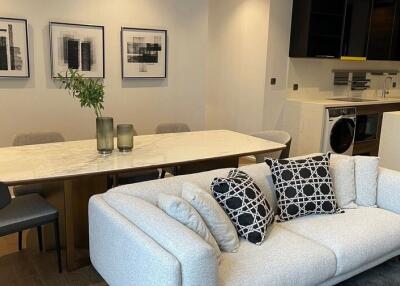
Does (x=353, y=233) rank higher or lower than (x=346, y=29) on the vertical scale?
lower

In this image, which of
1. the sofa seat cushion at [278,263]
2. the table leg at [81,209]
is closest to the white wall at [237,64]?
the table leg at [81,209]

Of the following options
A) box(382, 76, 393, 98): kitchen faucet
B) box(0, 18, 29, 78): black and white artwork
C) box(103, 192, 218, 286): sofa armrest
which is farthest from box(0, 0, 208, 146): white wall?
box(382, 76, 393, 98): kitchen faucet

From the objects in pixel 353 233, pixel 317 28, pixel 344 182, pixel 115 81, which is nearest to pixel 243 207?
pixel 353 233

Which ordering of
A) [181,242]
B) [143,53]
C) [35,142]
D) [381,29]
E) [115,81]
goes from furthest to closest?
[381,29] < [143,53] < [115,81] < [35,142] < [181,242]

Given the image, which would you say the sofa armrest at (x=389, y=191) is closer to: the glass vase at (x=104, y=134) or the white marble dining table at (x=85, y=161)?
the white marble dining table at (x=85, y=161)

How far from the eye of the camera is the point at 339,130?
17.0ft

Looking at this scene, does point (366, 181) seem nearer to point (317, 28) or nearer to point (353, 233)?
point (353, 233)

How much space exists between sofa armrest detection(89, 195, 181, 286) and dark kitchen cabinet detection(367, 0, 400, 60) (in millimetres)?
5221

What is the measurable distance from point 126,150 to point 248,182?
1.05 m

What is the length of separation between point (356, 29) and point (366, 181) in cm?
358

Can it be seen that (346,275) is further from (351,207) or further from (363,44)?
(363,44)

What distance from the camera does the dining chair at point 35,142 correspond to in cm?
284

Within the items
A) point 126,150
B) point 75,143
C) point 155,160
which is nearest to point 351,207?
point 155,160

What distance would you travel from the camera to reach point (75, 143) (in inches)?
122
